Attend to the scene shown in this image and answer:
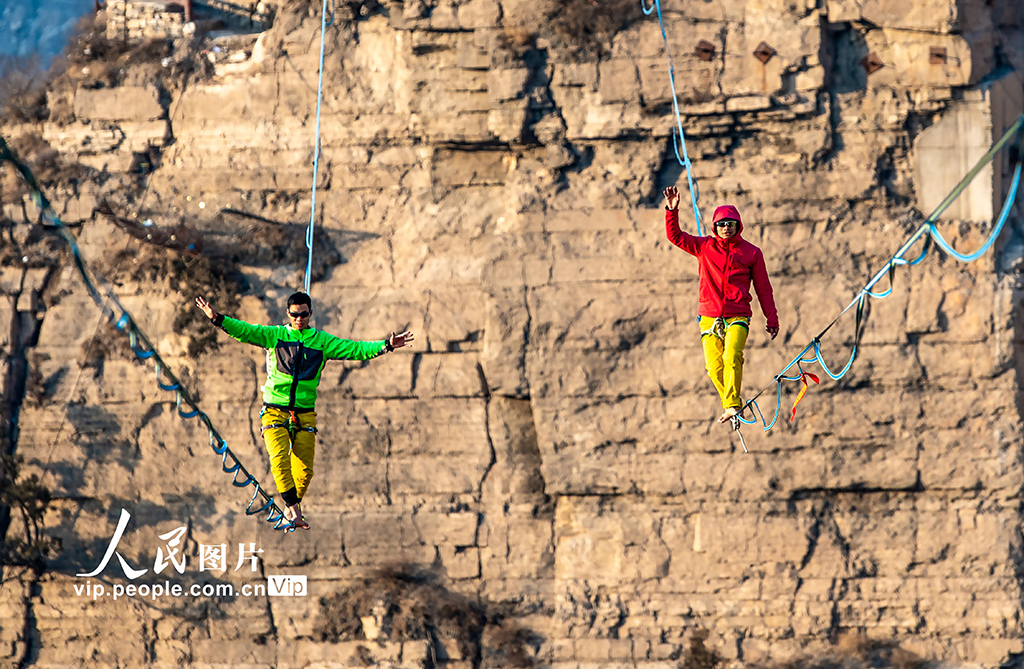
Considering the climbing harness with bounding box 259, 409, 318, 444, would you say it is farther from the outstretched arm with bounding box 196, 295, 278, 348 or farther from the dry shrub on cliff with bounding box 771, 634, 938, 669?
the dry shrub on cliff with bounding box 771, 634, 938, 669

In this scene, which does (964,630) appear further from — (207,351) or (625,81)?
(207,351)

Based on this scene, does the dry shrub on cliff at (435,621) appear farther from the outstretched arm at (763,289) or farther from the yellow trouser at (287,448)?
the outstretched arm at (763,289)

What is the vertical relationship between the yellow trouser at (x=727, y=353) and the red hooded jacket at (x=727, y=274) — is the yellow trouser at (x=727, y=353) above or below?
below

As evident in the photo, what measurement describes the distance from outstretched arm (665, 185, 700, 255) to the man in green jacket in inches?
97.4

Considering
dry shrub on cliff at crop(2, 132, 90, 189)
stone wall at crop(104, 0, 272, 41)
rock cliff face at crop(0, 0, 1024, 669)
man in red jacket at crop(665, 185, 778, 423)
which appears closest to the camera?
man in red jacket at crop(665, 185, 778, 423)

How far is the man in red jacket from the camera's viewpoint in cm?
1093

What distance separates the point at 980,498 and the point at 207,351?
10180 mm

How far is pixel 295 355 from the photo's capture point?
10875 millimetres

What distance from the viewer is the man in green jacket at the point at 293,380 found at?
1080cm

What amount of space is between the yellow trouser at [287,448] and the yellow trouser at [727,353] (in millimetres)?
3377

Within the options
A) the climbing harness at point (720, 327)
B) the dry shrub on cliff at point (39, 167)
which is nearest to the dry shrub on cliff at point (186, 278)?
the dry shrub on cliff at point (39, 167)

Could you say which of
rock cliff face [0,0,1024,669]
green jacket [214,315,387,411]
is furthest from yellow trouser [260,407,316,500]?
rock cliff face [0,0,1024,669]

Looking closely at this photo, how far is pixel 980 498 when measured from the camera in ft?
55.2

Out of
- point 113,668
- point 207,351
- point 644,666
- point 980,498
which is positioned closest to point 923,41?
point 980,498
